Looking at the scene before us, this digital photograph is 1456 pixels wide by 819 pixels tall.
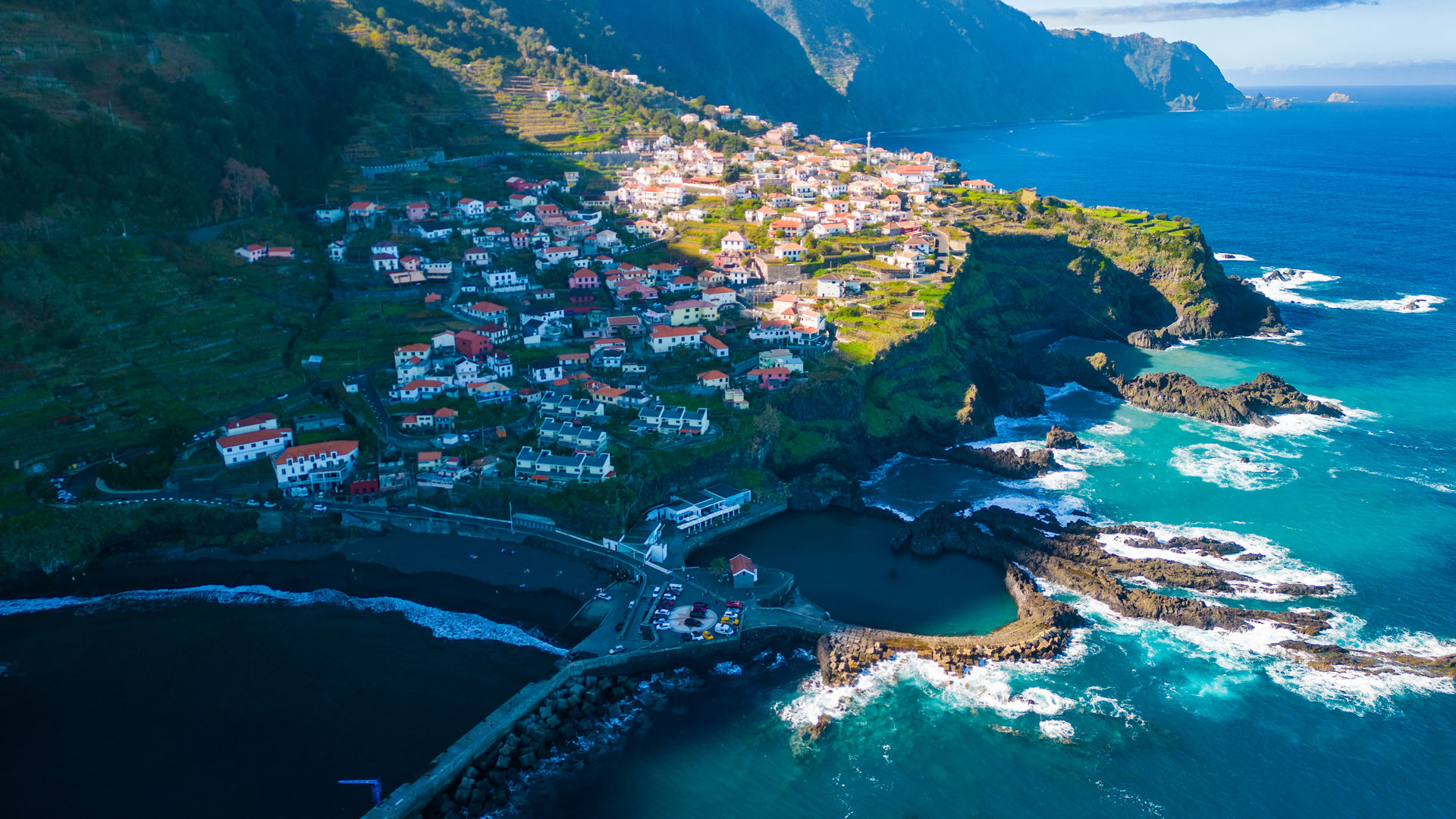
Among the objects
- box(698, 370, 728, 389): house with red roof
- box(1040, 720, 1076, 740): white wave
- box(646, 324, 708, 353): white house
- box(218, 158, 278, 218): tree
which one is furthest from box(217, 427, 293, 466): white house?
box(1040, 720, 1076, 740): white wave

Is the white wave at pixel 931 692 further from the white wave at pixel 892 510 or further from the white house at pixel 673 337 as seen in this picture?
the white house at pixel 673 337

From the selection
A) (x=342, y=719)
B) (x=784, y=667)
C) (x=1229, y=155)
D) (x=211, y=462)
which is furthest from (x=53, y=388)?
(x=1229, y=155)

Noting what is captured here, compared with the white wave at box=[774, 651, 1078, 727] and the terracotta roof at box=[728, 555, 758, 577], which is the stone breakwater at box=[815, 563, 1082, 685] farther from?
the terracotta roof at box=[728, 555, 758, 577]

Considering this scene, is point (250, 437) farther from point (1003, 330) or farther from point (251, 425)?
point (1003, 330)

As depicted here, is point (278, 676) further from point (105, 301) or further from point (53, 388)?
point (105, 301)

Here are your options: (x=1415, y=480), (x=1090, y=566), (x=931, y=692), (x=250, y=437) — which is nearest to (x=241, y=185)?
(x=250, y=437)
